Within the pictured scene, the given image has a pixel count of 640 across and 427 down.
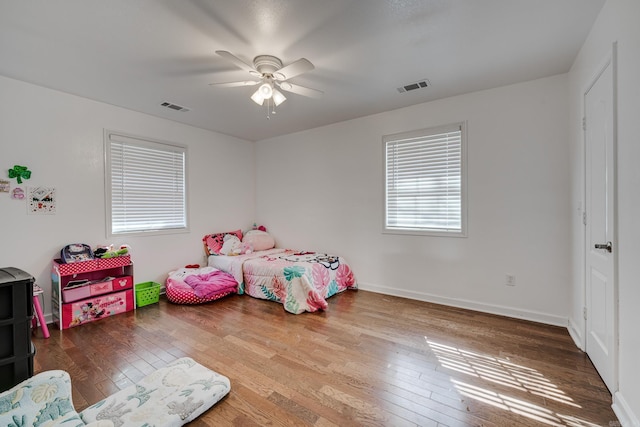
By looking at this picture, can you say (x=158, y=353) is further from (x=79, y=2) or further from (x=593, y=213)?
(x=593, y=213)

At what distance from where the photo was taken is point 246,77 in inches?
116

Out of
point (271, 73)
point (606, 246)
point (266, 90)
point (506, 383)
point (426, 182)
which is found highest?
point (271, 73)

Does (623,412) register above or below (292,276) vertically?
below

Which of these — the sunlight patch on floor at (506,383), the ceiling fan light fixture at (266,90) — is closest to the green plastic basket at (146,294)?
the ceiling fan light fixture at (266,90)

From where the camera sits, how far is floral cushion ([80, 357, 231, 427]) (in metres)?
1.64

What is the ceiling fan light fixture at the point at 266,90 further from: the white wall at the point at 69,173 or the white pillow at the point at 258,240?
the white pillow at the point at 258,240

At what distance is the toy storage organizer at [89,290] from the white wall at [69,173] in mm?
259

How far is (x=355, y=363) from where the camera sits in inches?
89.2

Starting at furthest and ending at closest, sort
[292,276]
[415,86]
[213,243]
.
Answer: [213,243] < [292,276] < [415,86]

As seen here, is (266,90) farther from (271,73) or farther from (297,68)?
(297,68)

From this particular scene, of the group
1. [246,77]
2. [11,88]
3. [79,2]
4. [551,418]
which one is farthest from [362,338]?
[11,88]

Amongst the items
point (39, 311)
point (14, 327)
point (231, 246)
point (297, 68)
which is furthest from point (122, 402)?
point (231, 246)

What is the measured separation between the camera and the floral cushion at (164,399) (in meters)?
1.64

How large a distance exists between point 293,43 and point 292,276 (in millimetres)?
2533
